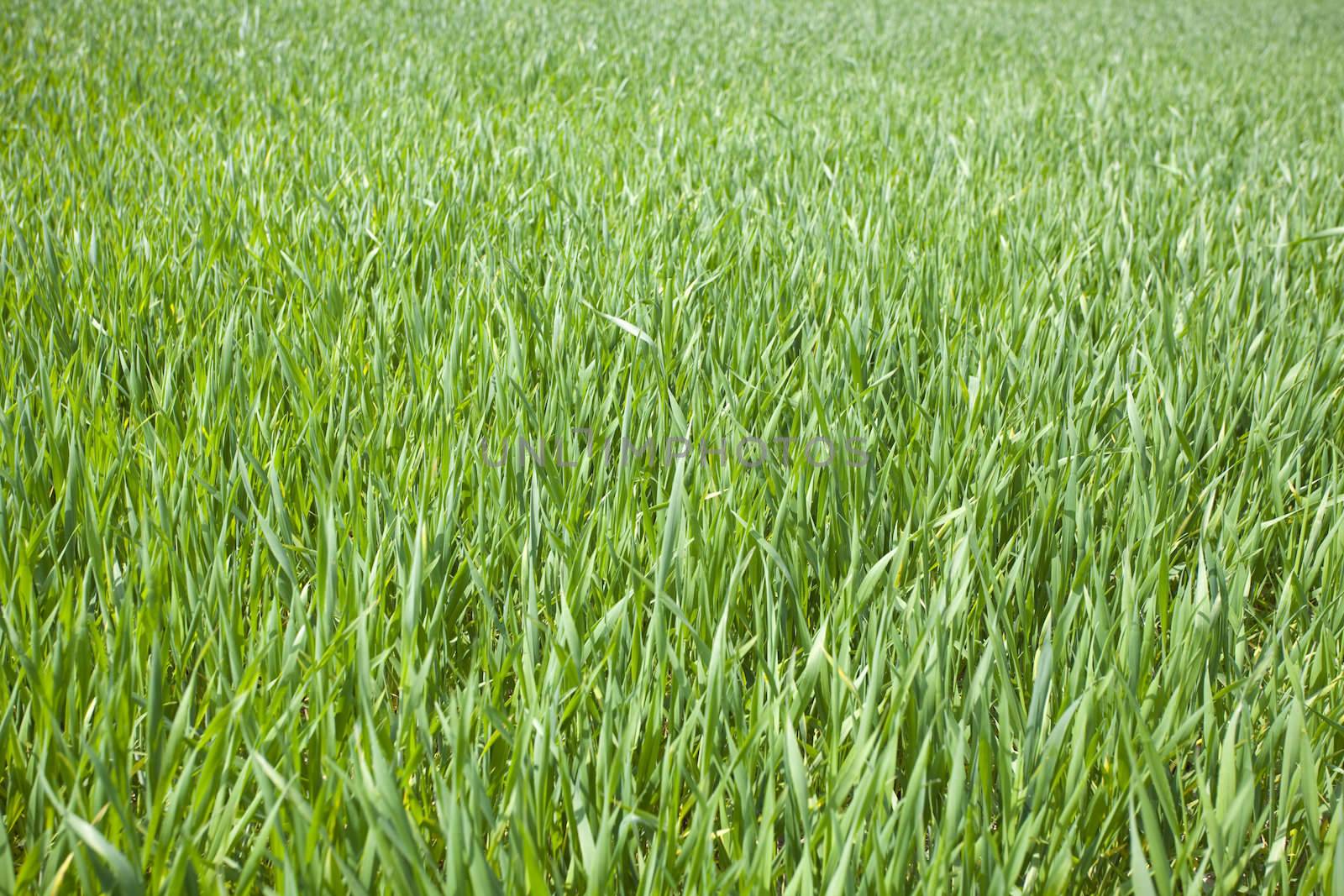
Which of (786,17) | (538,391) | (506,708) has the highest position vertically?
(786,17)

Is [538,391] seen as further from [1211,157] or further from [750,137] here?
[1211,157]

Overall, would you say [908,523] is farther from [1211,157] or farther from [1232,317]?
[1211,157]

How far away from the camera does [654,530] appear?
100 centimetres

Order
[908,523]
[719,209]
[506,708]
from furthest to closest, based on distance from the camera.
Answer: [719,209], [908,523], [506,708]

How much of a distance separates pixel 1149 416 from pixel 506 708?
0.94 meters

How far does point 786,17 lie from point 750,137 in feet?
15.4

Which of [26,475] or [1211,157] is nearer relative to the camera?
[26,475]

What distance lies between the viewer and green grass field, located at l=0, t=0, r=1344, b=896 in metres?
0.66

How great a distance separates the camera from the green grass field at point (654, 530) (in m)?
0.66

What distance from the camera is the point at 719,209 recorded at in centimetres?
223

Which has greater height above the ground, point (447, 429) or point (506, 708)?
point (447, 429)

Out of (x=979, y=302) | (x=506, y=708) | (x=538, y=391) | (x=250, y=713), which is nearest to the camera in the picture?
(x=250, y=713)

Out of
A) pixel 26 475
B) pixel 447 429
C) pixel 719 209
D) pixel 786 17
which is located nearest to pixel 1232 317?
pixel 719 209

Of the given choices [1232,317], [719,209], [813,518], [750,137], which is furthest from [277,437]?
[750,137]
